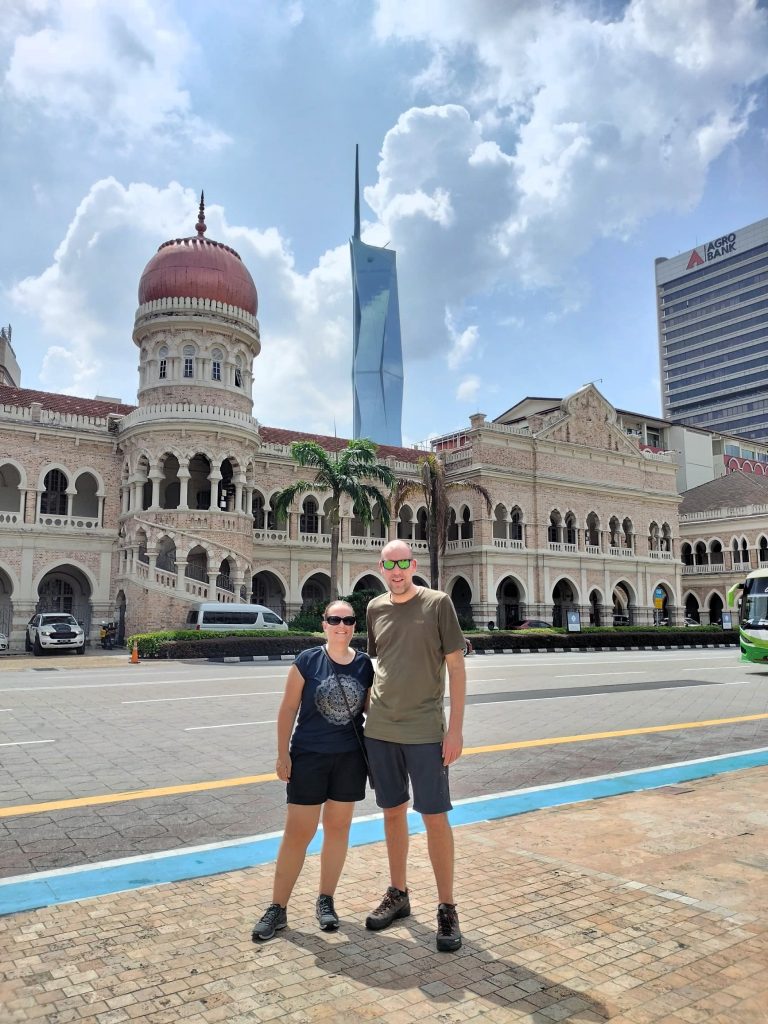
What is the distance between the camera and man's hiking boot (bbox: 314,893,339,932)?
389 cm

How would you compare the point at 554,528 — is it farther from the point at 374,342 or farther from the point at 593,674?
the point at 374,342

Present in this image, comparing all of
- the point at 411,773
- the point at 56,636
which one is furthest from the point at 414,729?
the point at 56,636

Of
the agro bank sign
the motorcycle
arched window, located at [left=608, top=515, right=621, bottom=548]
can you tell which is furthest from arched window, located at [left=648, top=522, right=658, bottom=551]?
the agro bank sign

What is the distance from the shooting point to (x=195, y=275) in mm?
32906

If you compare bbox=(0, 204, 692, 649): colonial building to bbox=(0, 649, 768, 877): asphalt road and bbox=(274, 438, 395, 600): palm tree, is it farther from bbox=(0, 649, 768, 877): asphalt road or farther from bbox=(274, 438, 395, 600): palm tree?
bbox=(0, 649, 768, 877): asphalt road

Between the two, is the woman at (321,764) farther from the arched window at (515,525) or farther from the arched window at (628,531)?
the arched window at (628,531)

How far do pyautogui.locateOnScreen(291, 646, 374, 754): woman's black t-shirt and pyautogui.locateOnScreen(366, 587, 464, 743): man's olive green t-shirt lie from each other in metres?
0.10

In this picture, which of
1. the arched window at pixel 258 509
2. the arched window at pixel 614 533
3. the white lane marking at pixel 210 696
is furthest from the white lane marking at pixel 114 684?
the arched window at pixel 614 533

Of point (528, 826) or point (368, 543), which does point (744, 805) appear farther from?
point (368, 543)

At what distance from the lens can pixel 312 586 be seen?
3853 cm

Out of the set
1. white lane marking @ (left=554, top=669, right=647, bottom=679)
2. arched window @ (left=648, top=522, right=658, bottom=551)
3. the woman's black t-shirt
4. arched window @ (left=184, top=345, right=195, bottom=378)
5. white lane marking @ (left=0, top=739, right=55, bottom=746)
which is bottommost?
white lane marking @ (left=554, top=669, right=647, bottom=679)

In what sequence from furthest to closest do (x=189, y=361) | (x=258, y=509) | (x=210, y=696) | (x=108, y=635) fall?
(x=258, y=509) < (x=189, y=361) < (x=108, y=635) < (x=210, y=696)

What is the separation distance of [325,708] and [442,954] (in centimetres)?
126

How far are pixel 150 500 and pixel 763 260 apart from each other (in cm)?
10644
